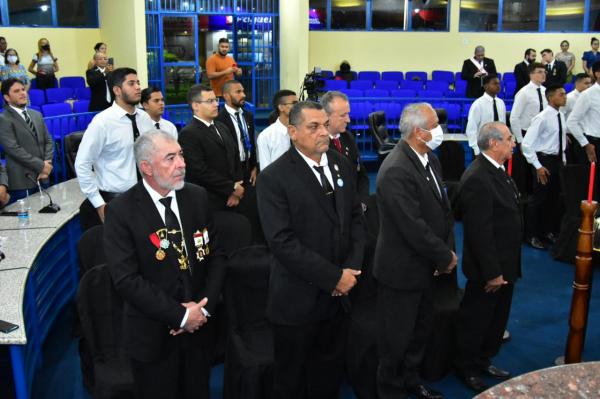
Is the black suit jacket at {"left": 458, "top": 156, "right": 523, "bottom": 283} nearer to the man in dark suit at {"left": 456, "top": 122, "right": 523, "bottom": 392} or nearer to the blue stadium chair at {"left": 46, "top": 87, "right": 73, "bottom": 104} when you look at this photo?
the man in dark suit at {"left": 456, "top": 122, "right": 523, "bottom": 392}

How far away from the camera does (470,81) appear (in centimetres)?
1148

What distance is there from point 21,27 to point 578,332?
1185 cm

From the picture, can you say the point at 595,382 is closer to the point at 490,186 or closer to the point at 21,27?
the point at 490,186

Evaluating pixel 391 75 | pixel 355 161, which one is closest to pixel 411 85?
pixel 391 75

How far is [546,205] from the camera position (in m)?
6.46

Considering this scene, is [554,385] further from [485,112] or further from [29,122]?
[485,112]

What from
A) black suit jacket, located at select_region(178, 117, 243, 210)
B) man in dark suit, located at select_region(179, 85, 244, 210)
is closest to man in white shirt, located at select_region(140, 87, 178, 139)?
man in dark suit, located at select_region(179, 85, 244, 210)

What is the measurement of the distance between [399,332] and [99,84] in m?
6.76

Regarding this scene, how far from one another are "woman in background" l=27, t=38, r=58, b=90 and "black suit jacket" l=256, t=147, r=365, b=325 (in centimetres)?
968

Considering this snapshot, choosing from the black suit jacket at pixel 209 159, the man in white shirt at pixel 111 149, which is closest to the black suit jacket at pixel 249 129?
the black suit jacket at pixel 209 159

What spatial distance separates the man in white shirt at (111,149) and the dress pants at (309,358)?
1.83 metres

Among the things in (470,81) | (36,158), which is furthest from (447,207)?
(470,81)

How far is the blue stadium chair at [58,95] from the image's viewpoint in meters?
11.1

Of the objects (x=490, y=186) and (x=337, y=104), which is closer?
(x=490, y=186)
